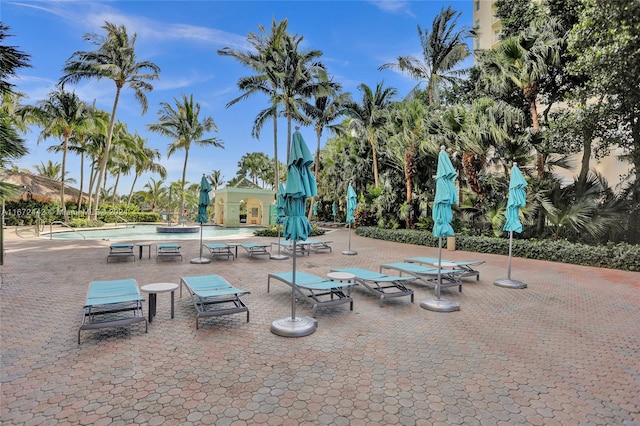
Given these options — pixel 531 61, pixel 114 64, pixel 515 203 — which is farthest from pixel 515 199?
pixel 114 64

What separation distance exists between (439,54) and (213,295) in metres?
19.6

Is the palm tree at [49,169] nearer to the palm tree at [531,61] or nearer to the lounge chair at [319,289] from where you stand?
the lounge chair at [319,289]

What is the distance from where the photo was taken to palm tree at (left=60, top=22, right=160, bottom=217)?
21.3 m

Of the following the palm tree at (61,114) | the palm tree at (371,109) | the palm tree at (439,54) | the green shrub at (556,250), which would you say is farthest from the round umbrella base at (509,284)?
the palm tree at (61,114)

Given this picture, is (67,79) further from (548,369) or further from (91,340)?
(548,369)

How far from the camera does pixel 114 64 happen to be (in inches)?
853

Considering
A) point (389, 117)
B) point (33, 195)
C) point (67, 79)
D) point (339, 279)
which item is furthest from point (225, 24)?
point (33, 195)

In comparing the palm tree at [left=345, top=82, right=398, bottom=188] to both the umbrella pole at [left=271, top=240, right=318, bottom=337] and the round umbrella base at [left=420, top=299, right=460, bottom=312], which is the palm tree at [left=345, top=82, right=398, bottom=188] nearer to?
the round umbrella base at [left=420, top=299, right=460, bottom=312]

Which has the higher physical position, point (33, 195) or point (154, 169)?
point (154, 169)

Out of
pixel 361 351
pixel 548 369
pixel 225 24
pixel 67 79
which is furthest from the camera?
pixel 67 79

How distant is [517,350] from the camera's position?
4570 mm

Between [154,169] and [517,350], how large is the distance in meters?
44.0

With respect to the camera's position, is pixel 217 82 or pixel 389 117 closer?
pixel 389 117

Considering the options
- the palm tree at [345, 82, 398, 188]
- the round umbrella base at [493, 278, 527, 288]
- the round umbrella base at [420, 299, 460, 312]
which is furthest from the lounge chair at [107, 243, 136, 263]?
the palm tree at [345, 82, 398, 188]
